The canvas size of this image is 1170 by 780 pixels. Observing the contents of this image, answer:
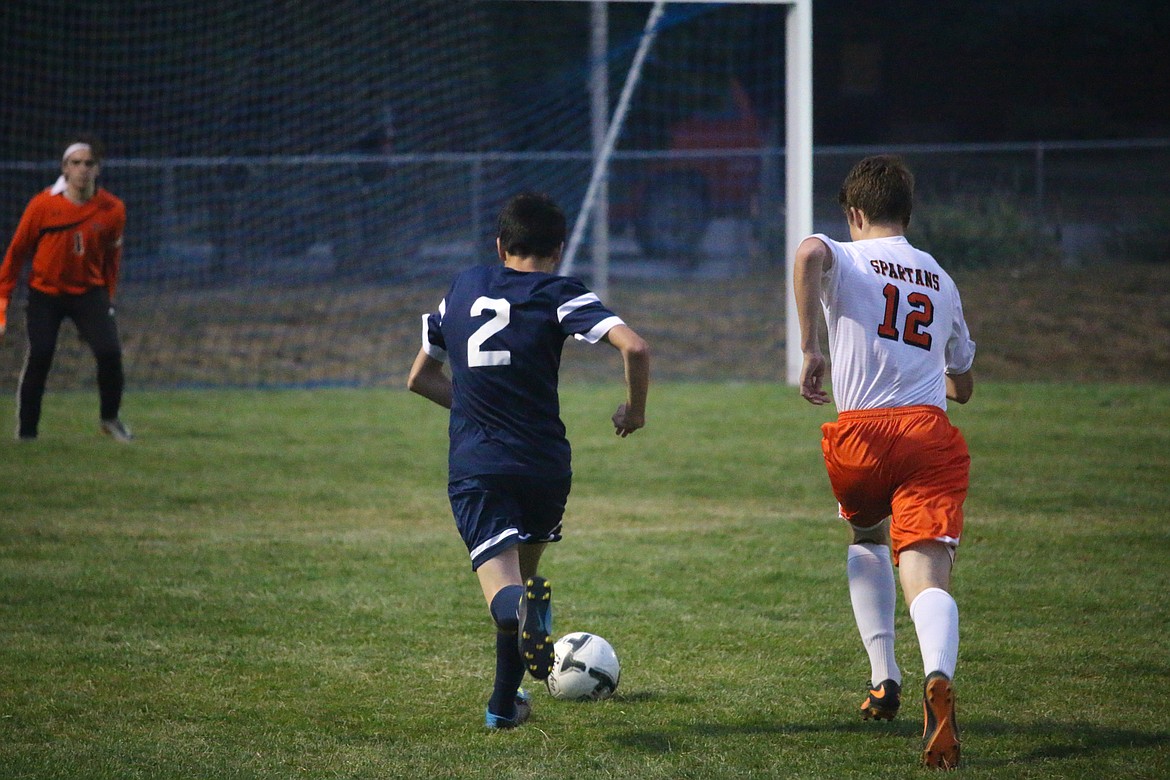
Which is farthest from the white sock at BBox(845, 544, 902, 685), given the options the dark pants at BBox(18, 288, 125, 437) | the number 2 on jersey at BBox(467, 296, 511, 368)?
the dark pants at BBox(18, 288, 125, 437)

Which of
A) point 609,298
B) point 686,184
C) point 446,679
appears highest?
point 686,184

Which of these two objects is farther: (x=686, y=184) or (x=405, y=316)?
(x=686, y=184)

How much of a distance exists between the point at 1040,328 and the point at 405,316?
313 inches

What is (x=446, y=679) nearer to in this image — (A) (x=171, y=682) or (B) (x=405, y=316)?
(A) (x=171, y=682)

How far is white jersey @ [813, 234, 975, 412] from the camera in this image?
12.7 ft

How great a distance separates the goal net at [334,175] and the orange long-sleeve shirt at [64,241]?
5.08 metres

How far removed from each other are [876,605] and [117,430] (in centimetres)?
732

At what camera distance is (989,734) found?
12.9ft

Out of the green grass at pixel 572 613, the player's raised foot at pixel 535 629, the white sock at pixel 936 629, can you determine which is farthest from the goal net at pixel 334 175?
the player's raised foot at pixel 535 629

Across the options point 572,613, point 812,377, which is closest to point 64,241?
point 572,613

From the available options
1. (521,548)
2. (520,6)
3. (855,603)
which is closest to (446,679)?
(521,548)

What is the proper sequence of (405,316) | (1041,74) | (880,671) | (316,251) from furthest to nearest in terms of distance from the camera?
(1041,74) → (316,251) → (405,316) → (880,671)

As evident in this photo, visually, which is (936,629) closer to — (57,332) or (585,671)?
(585,671)

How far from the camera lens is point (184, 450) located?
31.4 feet
